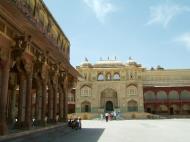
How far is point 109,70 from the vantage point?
66.5 metres

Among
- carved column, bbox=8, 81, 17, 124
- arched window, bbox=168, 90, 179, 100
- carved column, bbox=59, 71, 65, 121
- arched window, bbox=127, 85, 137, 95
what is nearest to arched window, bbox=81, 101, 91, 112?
arched window, bbox=127, 85, 137, 95

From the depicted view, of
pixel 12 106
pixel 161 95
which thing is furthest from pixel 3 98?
pixel 161 95

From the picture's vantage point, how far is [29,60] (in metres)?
15.3

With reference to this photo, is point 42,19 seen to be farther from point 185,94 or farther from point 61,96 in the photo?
point 185,94

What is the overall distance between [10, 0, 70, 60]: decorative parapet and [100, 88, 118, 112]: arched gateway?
41825mm

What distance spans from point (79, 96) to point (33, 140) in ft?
172

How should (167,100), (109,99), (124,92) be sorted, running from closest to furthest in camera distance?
(124,92)
(167,100)
(109,99)

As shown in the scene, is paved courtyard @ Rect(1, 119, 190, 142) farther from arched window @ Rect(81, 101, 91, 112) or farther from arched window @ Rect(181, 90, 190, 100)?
arched window @ Rect(181, 90, 190, 100)

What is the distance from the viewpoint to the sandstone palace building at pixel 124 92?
65.1 metres

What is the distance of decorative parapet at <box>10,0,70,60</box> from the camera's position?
14.7m

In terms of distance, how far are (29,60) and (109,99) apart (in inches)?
2066

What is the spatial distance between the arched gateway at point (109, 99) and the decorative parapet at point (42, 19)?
41825mm

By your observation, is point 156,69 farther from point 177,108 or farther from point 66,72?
point 66,72

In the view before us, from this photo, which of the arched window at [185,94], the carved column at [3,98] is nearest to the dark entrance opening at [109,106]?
the arched window at [185,94]
